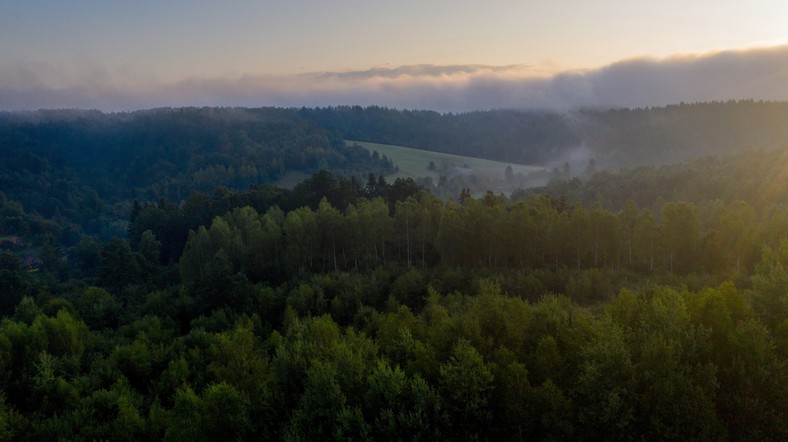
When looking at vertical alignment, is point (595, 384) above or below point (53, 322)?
above

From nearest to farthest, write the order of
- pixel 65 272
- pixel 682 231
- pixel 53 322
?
pixel 53 322
pixel 682 231
pixel 65 272

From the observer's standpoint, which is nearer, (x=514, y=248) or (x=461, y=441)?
(x=461, y=441)

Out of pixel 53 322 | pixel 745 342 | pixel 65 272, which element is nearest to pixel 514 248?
pixel 745 342

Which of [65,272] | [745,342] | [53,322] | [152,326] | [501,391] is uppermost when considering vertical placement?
[745,342]

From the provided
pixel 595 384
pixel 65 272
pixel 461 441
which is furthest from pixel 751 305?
pixel 65 272

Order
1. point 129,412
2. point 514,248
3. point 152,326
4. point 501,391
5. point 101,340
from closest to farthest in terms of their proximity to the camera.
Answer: point 501,391 < point 129,412 < point 101,340 < point 152,326 < point 514,248

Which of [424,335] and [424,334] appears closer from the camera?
[424,335]

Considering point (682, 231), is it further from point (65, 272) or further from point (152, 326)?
point (65, 272)

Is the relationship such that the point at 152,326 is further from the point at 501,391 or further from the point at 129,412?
the point at 501,391

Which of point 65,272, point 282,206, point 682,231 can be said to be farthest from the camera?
point 65,272
